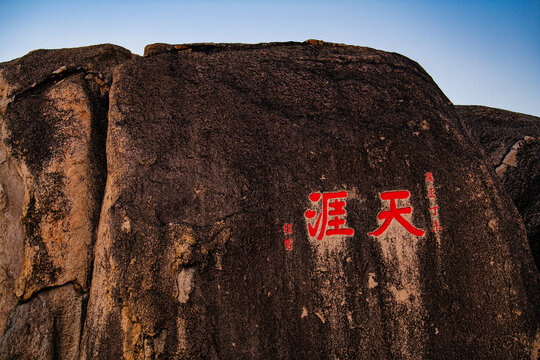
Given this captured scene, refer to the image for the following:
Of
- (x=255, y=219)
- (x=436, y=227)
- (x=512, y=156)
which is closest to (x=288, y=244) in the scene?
(x=255, y=219)

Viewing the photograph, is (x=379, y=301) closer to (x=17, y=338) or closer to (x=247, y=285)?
(x=247, y=285)

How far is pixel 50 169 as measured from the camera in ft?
9.68

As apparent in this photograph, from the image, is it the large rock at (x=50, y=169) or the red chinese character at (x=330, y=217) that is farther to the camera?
the large rock at (x=50, y=169)

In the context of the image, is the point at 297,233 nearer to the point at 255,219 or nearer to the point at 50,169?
the point at 255,219

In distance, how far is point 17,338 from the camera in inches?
104

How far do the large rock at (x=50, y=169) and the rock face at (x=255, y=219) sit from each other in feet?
0.05

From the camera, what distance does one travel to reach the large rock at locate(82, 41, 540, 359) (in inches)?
101

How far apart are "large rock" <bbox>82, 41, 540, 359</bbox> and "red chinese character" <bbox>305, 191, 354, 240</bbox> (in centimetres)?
2

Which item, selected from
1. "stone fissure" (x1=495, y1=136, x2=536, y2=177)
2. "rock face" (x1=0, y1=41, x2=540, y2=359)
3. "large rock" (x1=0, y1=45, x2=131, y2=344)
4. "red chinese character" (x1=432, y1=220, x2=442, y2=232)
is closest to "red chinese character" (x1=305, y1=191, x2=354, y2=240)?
"rock face" (x1=0, y1=41, x2=540, y2=359)

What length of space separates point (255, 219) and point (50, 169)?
1781mm

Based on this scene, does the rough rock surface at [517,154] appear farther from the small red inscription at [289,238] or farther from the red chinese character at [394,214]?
the small red inscription at [289,238]

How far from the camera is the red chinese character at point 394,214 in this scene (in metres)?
2.72

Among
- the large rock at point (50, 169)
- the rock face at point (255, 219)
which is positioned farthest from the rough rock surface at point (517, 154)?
the large rock at point (50, 169)

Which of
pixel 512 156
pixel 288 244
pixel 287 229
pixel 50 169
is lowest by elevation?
pixel 288 244
